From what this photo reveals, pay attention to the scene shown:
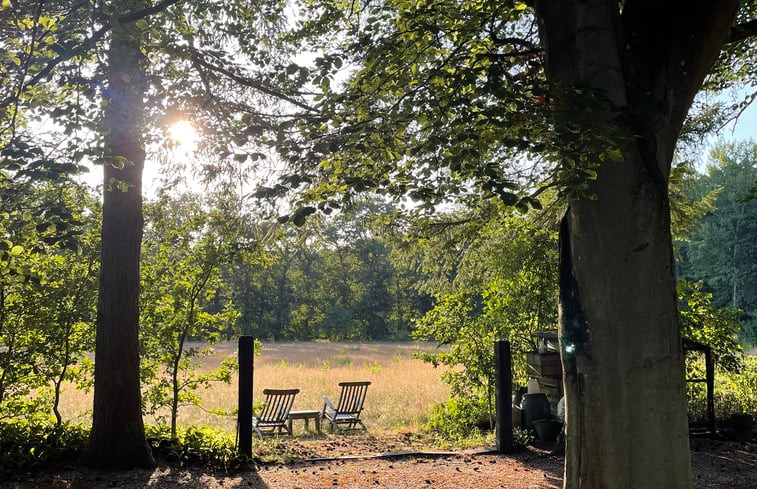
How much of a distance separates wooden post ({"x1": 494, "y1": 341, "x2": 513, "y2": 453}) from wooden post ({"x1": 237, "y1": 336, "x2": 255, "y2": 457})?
3205 millimetres

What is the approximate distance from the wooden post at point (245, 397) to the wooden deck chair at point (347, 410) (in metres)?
3.87

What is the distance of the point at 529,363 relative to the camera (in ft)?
27.1

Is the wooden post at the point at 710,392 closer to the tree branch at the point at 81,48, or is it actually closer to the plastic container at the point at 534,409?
the plastic container at the point at 534,409

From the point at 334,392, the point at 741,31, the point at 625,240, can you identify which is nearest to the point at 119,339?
the point at 625,240

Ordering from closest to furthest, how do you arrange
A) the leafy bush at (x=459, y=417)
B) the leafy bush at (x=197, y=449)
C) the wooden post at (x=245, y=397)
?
the leafy bush at (x=197, y=449), the wooden post at (x=245, y=397), the leafy bush at (x=459, y=417)

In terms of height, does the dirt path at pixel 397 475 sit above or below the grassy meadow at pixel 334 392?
above

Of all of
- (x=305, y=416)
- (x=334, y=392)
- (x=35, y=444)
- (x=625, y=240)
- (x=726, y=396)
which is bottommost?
(x=334, y=392)

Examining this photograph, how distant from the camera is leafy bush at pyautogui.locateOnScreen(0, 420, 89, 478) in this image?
5492 millimetres

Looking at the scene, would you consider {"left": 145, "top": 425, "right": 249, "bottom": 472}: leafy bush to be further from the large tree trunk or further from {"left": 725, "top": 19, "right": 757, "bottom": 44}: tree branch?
{"left": 725, "top": 19, "right": 757, "bottom": 44}: tree branch

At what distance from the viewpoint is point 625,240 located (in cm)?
302

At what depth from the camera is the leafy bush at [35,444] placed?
18.0 ft

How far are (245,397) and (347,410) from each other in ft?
14.3

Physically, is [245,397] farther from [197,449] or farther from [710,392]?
[710,392]

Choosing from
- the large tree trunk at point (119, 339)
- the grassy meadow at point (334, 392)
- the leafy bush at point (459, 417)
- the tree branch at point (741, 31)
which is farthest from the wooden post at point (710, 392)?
the large tree trunk at point (119, 339)
